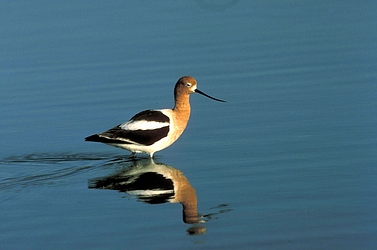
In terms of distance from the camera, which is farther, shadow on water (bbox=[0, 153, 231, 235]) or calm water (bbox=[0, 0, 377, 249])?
shadow on water (bbox=[0, 153, 231, 235])

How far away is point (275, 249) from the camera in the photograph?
7344mm

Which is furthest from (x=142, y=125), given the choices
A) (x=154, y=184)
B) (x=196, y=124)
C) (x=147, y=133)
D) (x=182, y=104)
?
(x=154, y=184)

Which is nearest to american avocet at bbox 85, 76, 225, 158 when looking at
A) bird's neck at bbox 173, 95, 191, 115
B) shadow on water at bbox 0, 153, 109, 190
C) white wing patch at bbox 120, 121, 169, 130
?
white wing patch at bbox 120, 121, 169, 130

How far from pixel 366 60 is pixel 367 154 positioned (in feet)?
13.1

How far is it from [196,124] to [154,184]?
90.0 inches

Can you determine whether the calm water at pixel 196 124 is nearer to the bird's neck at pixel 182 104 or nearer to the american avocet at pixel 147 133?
the american avocet at pixel 147 133

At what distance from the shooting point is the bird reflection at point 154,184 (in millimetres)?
8859

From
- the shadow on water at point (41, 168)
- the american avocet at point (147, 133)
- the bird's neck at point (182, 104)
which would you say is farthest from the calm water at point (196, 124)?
the bird's neck at point (182, 104)

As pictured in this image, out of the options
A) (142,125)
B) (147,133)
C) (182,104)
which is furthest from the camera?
(182,104)

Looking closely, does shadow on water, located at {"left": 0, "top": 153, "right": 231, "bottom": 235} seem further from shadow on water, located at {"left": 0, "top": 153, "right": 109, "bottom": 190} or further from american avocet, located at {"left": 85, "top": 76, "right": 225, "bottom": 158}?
american avocet, located at {"left": 85, "top": 76, "right": 225, "bottom": 158}

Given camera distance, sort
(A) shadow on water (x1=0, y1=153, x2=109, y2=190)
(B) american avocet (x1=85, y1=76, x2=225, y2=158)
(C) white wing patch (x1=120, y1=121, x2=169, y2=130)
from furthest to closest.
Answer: (C) white wing patch (x1=120, y1=121, x2=169, y2=130)
(B) american avocet (x1=85, y1=76, x2=225, y2=158)
(A) shadow on water (x1=0, y1=153, x2=109, y2=190)

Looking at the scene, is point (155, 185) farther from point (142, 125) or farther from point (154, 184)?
point (142, 125)

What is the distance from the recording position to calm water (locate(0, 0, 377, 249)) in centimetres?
812

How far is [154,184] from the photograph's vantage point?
31.9 feet
